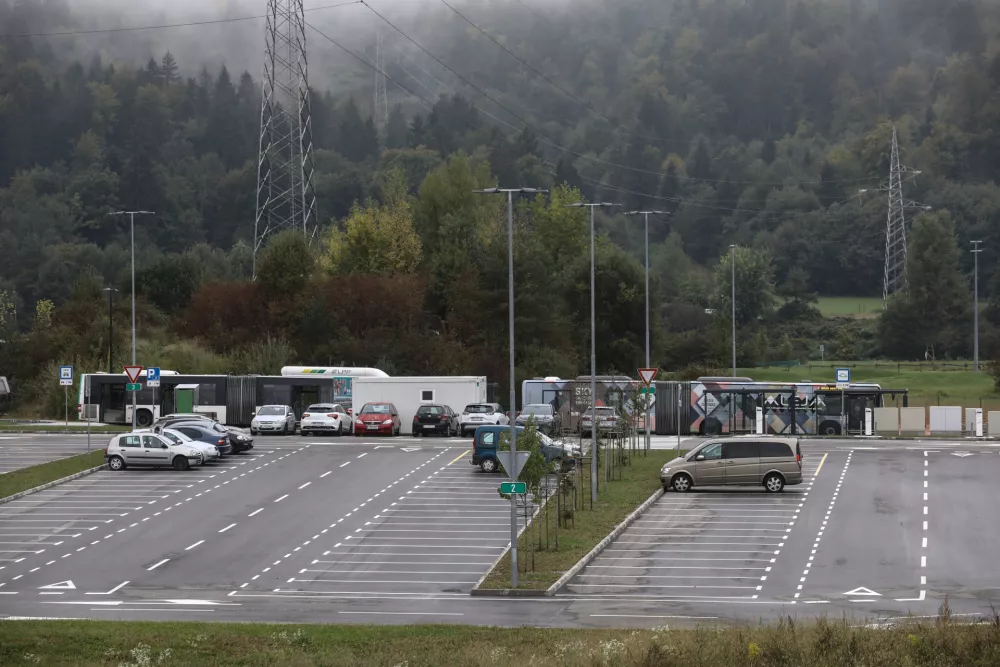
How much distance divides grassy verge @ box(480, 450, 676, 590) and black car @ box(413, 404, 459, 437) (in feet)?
39.4

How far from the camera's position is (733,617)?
27406 millimetres

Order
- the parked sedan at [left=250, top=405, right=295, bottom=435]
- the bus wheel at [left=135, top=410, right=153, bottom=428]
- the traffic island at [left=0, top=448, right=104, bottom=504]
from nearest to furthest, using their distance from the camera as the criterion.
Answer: the traffic island at [left=0, top=448, right=104, bottom=504] → the parked sedan at [left=250, top=405, right=295, bottom=435] → the bus wheel at [left=135, top=410, right=153, bottom=428]

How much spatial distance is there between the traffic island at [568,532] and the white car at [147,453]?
14173 mm

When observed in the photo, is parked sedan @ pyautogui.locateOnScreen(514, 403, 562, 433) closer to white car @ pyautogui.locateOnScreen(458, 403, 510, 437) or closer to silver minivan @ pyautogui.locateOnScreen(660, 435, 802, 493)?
white car @ pyautogui.locateOnScreen(458, 403, 510, 437)

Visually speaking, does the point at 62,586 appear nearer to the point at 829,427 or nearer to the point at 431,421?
the point at 431,421

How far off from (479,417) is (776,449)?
769 inches

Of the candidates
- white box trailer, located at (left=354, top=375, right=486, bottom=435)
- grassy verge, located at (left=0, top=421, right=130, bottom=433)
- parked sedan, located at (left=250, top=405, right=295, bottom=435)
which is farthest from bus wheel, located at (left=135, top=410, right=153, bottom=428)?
white box trailer, located at (left=354, top=375, right=486, bottom=435)

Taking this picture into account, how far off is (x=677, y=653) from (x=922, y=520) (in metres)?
20.8

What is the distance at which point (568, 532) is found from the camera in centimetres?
3803

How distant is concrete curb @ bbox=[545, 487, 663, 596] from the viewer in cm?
3136

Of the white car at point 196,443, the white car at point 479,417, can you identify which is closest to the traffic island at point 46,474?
the white car at point 196,443

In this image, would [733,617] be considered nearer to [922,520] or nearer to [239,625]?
[239,625]

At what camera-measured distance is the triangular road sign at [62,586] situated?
31.7 meters

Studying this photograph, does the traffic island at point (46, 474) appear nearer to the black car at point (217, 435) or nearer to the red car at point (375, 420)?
the black car at point (217, 435)
